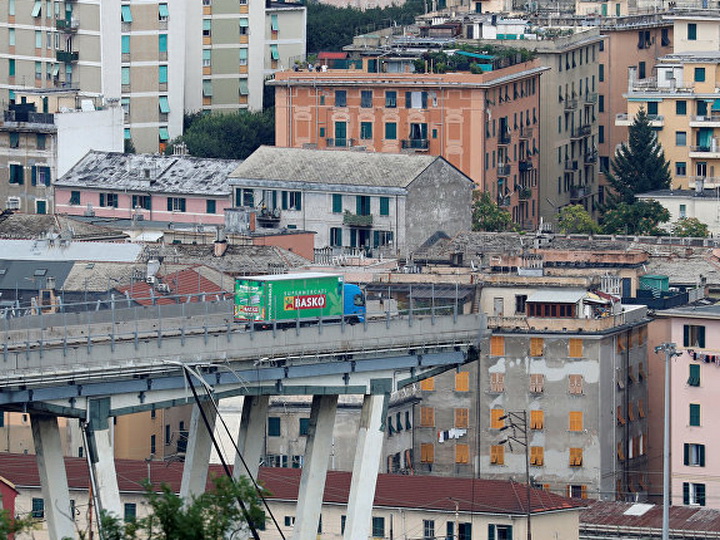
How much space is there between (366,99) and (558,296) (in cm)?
5521

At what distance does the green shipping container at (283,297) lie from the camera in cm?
10969

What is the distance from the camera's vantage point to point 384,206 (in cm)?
17662

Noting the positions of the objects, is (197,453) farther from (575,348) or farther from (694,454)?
(694,454)

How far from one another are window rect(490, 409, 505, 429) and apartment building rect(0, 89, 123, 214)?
54217 millimetres

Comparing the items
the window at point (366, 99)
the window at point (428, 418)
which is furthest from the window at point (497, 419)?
the window at point (366, 99)

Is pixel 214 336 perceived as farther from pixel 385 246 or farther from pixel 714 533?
pixel 385 246

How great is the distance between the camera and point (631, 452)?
478ft

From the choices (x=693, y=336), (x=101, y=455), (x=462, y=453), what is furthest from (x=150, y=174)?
(x=101, y=455)

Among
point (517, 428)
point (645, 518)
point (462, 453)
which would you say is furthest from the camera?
point (462, 453)

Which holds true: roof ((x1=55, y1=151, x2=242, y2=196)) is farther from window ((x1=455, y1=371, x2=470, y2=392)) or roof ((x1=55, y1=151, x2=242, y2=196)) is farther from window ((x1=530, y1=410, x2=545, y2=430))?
window ((x1=530, y1=410, x2=545, y2=430))

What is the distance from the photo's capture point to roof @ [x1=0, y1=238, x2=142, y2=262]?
156500 millimetres

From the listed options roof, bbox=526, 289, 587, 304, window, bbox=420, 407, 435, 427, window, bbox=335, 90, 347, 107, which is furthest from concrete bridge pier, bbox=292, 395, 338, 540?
window, bbox=335, 90, 347, 107

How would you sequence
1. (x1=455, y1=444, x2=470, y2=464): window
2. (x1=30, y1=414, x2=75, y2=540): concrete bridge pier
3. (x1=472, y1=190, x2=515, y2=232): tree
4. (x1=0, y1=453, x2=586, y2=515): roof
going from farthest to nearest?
(x1=472, y1=190, x2=515, y2=232): tree, (x1=455, y1=444, x2=470, y2=464): window, (x1=0, y1=453, x2=586, y2=515): roof, (x1=30, y1=414, x2=75, y2=540): concrete bridge pier

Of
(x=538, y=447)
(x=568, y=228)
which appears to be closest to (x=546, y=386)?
(x=538, y=447)
